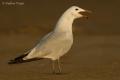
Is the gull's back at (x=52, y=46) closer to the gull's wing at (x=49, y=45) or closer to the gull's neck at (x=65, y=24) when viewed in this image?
the gull's wing at (x=49, y=45)

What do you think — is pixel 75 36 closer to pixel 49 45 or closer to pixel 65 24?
pixel 65 24

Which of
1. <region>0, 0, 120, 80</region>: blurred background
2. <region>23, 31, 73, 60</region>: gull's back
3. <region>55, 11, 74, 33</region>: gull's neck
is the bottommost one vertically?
<region>0, 0, 120, 80</region>: blurred background

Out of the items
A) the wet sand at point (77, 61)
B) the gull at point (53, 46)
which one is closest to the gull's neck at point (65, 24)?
the gull at point (53, 46)

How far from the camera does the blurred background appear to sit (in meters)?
15.5

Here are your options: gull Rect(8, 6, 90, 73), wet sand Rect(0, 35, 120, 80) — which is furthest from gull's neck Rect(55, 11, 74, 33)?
wet sand Rect(0, 35, 120, 80)

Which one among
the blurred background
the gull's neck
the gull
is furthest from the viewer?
the blurred background

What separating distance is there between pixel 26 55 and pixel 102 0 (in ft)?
69.1

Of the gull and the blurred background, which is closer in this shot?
the gull

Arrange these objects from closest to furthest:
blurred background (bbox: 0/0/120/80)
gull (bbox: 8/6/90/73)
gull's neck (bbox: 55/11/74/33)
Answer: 1. gull (bbox: 8/6/90/73)
2. gull's neck (bbox: 55/11/74/33)
3. blurred background (bbox: 0/0/120/80)

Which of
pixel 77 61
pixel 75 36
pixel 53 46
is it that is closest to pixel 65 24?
pixel 53 46

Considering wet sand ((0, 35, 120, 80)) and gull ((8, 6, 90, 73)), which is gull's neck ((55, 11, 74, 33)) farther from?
wet sand ((0, 35, 120, 80))

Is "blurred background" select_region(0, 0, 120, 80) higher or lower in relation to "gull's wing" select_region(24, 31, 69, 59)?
lower

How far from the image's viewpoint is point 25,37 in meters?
26.4

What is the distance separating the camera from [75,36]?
2636 centimetres
